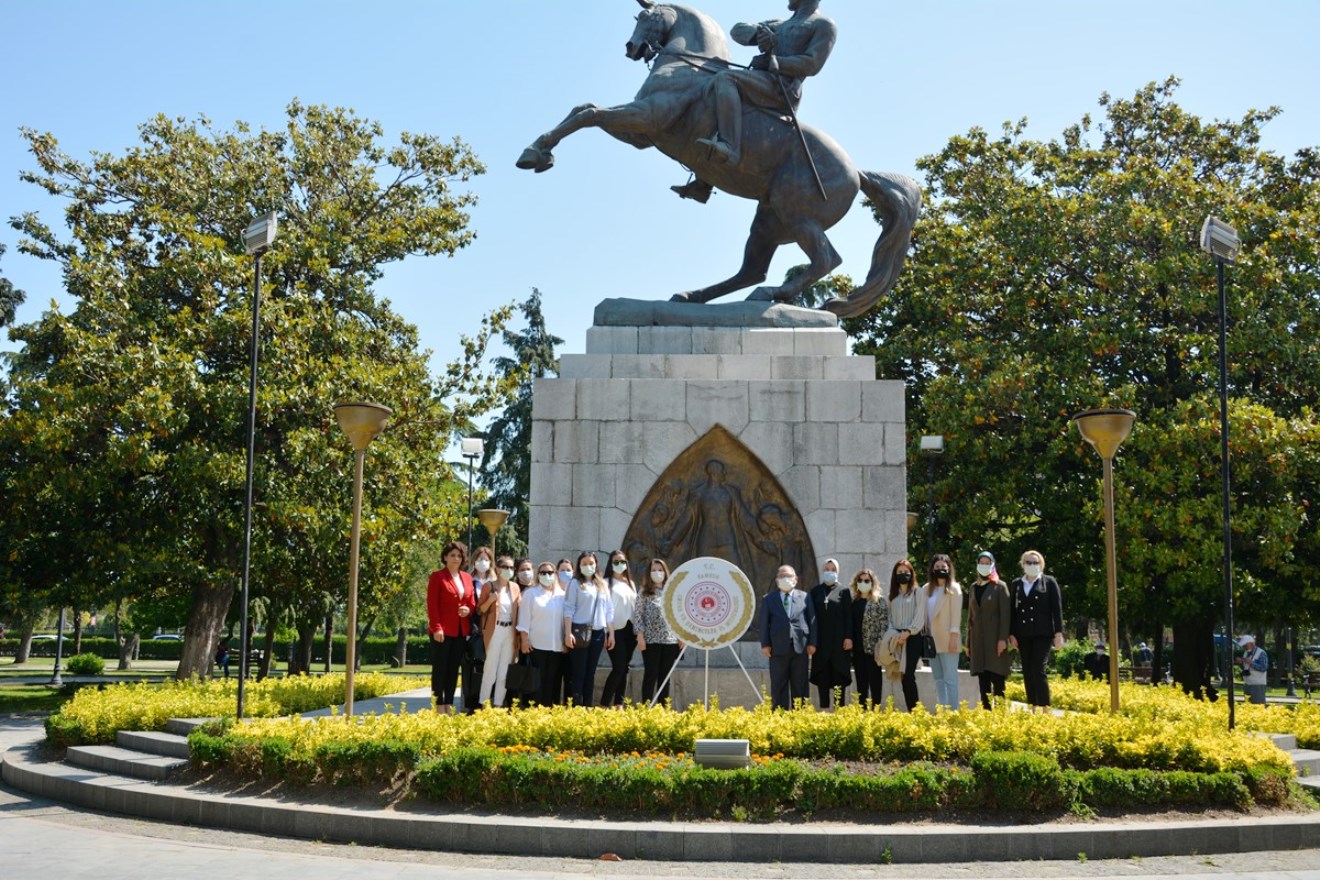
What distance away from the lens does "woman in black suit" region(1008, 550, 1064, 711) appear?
11625 mm

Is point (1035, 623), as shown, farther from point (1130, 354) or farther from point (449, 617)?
point (1130, 354)

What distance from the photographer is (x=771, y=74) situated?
1391 centimetres

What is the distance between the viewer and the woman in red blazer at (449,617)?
12000 mm

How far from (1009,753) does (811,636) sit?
10.4 ft

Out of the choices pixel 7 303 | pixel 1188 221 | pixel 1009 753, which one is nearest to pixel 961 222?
pixel 1188 221

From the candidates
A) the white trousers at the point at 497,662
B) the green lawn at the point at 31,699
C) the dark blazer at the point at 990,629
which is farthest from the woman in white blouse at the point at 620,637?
the green lawn at the point at 31,699

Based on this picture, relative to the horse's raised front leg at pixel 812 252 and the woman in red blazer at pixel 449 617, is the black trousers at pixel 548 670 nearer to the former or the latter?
the woman in red blazer at pixel 449 617

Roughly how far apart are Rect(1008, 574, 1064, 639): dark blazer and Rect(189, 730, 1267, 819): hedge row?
2.72 m

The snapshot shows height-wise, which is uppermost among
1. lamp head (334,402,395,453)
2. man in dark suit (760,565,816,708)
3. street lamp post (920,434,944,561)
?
street lamp post (920,434,944,561)

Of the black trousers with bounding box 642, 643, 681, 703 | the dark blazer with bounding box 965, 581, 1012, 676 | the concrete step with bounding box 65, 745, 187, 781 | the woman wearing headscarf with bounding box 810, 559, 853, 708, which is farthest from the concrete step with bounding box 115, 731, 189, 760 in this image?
the dark blazer with bounding box 965, 581, 1012, 676

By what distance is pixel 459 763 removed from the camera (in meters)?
8.72

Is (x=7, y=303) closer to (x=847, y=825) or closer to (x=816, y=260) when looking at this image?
(x=816, y=260)

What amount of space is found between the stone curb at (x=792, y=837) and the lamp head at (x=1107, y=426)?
3.95m

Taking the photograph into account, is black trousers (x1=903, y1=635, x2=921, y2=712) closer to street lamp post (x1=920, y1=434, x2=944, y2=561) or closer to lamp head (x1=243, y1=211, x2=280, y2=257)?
lamp head (x1=243, y1=211, x2=280, y2=257)
